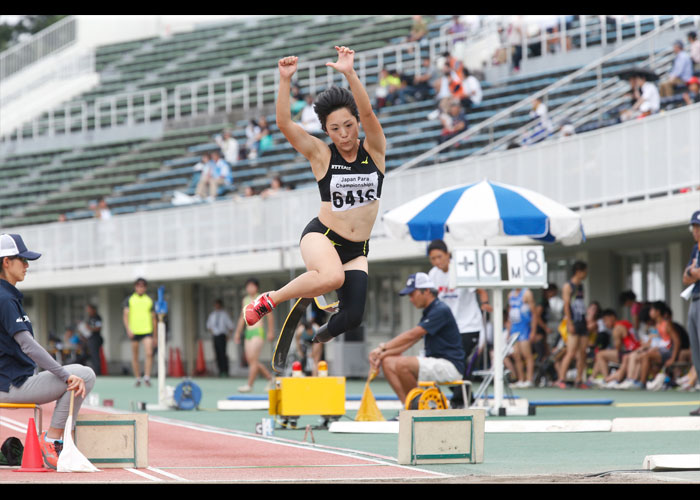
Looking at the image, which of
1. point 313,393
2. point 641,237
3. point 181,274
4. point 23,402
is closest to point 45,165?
point 181,274

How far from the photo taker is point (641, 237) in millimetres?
19875

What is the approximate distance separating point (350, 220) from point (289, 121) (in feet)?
2.67

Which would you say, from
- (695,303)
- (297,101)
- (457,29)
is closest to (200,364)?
(297,101)

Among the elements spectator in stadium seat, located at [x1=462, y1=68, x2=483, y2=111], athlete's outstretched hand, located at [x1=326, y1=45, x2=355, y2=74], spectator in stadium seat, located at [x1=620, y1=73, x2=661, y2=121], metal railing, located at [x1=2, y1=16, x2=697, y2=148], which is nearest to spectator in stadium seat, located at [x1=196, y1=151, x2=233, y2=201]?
metal railing, located at [x1=2, y1=16, x2=697, y2=148]

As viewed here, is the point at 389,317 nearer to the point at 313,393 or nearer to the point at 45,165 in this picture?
A: the point at 313,393

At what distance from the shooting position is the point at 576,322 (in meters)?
19.2

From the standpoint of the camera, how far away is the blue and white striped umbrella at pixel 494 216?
14.6m

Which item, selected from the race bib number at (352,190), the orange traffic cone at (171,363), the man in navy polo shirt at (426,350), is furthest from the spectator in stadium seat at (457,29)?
the race bib number at (352,190)

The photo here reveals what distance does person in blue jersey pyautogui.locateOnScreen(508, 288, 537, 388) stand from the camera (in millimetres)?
20438

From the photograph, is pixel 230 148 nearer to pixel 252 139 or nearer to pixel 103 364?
pixel 252 139

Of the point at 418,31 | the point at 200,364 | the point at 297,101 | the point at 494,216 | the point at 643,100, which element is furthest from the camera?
the point at 418,31

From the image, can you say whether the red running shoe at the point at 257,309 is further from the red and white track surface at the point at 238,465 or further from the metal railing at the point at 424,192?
the metal railing at the point at 424,192
